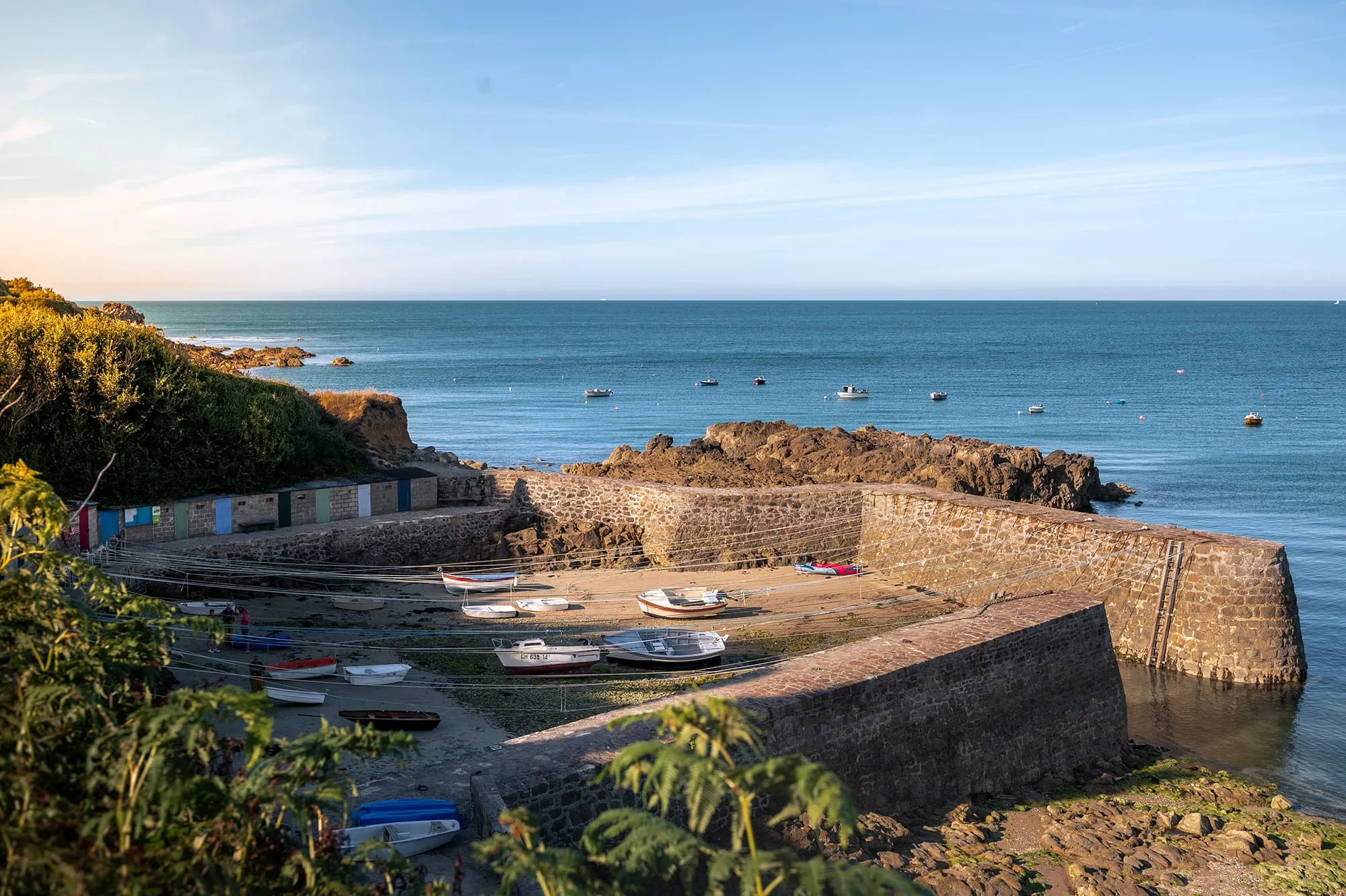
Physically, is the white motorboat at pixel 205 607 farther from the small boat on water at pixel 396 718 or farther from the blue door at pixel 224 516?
the small boat on water at pixel 396 718

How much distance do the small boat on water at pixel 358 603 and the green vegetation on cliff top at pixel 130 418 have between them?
480 centimetres

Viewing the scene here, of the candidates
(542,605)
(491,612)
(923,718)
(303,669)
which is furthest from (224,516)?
(923,718)

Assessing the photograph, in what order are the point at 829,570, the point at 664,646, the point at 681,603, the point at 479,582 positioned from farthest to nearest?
the point at 829,570, the point at 479,582, the point at 681,603, the point at 664,646

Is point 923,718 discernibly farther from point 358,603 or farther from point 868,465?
point 868,465

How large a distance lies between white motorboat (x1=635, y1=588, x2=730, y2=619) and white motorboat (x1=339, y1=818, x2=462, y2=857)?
1057 cm

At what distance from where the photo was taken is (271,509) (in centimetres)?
2362

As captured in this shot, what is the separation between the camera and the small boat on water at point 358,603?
2062 centimetres

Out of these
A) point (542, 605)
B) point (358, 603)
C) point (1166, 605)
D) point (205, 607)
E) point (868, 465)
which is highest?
point (868, 465)

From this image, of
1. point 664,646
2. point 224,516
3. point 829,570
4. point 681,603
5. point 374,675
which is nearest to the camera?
point 374,675

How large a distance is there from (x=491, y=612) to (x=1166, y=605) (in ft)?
42.2

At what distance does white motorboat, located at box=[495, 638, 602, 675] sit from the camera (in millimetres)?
17000

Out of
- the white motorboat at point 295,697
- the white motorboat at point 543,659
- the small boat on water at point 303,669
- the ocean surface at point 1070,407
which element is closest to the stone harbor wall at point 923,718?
the ocean surface at point 1070,407

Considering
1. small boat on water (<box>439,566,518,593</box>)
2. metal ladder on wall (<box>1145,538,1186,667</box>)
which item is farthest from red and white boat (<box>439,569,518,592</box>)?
metal ladder on wall (<box>1145,538,1186,667</box>)

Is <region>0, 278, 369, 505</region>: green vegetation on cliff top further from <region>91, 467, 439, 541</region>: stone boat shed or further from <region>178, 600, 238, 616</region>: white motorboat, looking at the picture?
<region>178, 600, 238, 616</region>: white motorboat
